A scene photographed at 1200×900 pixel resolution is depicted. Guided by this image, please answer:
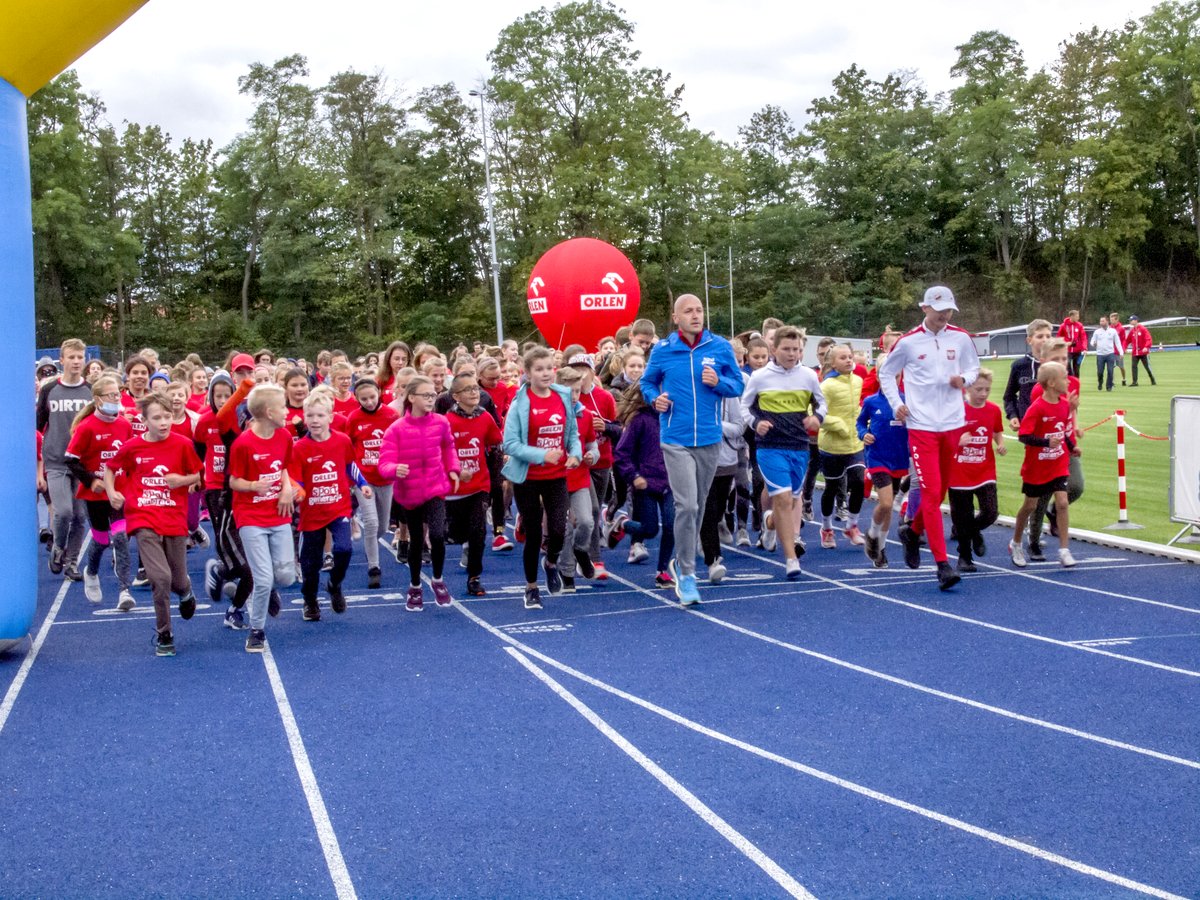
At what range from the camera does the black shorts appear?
10.4m

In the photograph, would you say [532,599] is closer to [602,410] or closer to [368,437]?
[602,410]

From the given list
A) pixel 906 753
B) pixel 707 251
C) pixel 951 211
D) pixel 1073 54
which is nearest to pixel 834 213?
pixel 951 211

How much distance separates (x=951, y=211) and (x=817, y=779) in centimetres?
6294

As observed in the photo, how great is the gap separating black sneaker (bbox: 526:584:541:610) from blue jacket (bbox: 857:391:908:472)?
3.44 m

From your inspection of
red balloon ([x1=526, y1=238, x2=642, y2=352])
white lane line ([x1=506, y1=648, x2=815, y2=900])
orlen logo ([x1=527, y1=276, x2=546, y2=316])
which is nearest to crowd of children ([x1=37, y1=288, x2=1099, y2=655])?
white lane line ([x1=506, y1=648, x2=815, y2=900])

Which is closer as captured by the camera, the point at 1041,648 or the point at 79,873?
the point at 79,873

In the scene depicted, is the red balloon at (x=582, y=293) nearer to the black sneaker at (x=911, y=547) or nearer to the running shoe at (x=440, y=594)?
the black sneaker at (x=911, y=547)

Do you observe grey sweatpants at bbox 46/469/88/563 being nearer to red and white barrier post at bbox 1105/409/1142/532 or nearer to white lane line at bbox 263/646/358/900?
white lane line at bbox 263/646/358/900

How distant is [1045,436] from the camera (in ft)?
33.7

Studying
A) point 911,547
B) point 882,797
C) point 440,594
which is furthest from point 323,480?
point 882,797

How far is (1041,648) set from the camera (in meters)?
7.88

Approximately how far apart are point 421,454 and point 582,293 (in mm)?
17884

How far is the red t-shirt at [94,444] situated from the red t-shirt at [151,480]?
151 centimetres

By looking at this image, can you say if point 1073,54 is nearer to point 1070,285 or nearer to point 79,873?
point 1070,285
